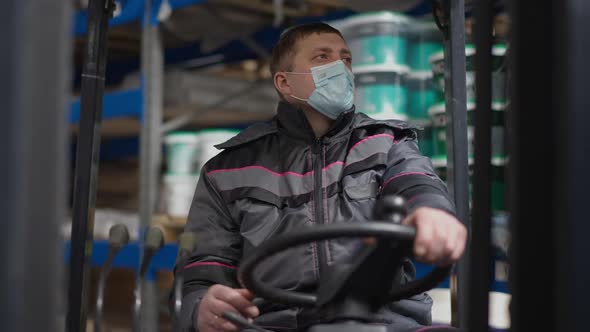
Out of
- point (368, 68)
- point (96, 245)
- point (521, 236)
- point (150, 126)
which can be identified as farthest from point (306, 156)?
point (96, 245)

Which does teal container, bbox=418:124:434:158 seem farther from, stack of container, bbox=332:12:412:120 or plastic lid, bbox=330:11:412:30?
plastic lid, bbox=330:11:412:30

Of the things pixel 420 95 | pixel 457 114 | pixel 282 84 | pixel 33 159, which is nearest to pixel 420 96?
pixel 420 95

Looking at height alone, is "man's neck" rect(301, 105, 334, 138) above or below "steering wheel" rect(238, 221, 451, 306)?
above

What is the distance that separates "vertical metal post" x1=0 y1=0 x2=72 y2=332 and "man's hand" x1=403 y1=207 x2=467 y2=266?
556 mm

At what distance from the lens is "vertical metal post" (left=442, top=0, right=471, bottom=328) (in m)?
1.70

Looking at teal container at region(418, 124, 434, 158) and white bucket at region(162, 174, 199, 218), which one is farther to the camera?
white bucket at region(162, 174, 199, 218)

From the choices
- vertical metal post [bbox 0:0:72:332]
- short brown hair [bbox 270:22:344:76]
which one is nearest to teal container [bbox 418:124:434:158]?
short brown hair [bbox 270:22:344:76]

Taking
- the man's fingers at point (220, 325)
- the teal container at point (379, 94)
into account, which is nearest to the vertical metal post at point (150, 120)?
the teal container at point (379, 94)

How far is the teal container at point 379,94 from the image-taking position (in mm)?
2863

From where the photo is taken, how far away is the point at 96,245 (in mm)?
3691

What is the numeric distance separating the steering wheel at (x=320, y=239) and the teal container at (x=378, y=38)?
1.67m

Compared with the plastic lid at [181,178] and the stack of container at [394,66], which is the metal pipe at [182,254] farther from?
the plastic lid at [181,178]

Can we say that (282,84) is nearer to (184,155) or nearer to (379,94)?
(379,94)

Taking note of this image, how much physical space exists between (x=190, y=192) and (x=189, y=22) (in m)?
0.85
